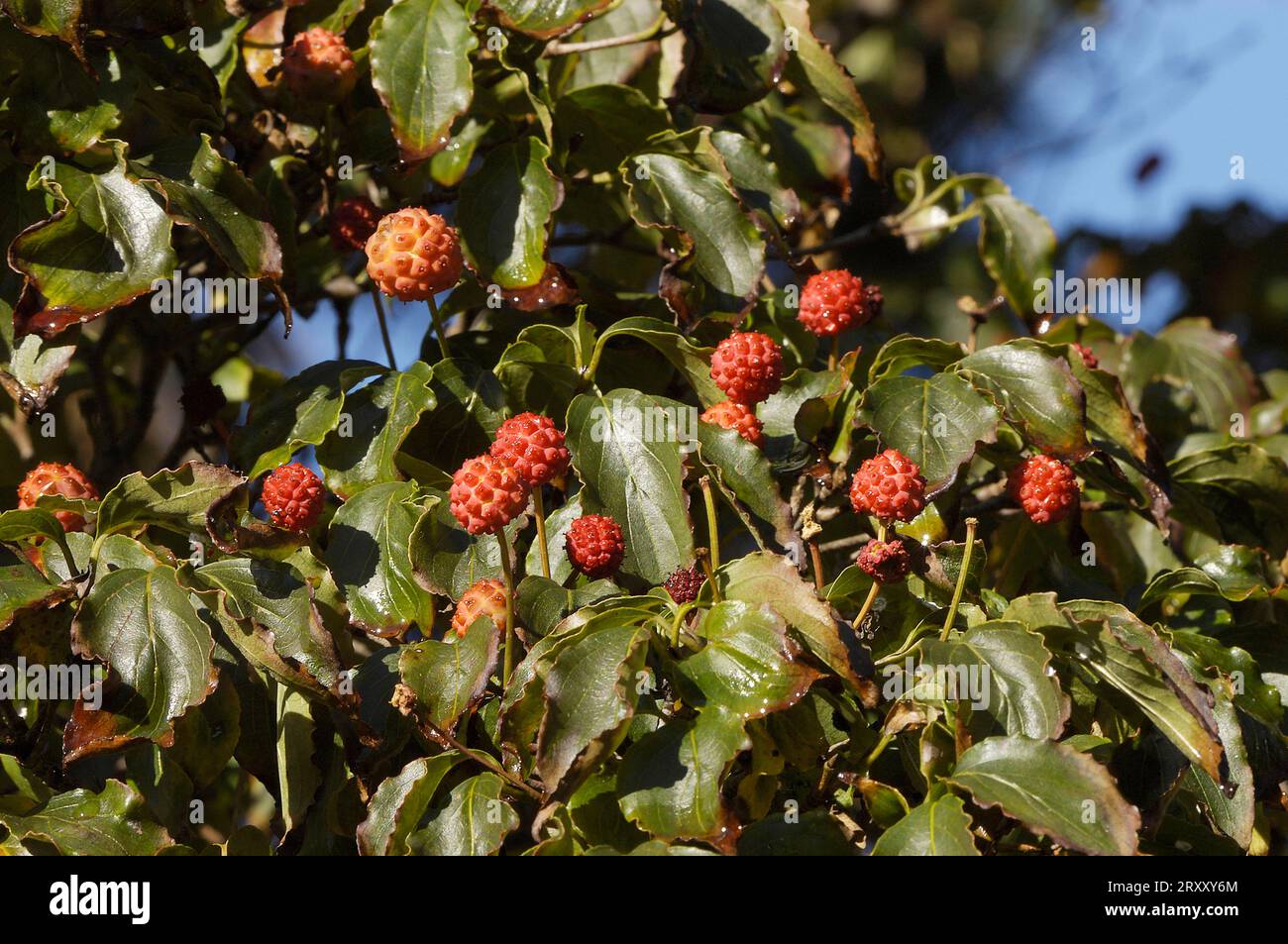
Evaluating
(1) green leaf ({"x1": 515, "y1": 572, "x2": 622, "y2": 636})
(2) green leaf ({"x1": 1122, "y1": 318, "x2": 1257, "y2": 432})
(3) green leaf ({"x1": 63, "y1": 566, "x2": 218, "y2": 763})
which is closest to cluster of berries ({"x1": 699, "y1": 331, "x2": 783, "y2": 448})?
(1) green leaf ({"x1": 515, "y1": 572, "x2": 622, "y2": 636})

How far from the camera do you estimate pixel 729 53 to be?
5.04 ft

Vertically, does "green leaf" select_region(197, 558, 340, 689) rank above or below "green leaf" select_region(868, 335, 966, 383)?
below

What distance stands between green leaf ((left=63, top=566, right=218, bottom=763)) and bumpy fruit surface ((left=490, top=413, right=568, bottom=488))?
1.02ft

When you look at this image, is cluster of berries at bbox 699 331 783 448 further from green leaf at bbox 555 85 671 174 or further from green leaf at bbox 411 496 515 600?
green leaf at bbox 555 85 671 174

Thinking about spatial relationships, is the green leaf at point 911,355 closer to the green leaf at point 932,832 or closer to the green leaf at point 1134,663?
the green leaf at point 1134,663

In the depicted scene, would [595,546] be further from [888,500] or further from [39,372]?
[39,372]

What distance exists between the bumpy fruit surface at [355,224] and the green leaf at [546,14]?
0.27 meters

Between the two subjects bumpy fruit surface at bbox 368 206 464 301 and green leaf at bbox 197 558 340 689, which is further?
bumpy fruit surface at bbox 368 206 464 301

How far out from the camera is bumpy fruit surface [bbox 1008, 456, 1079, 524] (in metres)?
1.34

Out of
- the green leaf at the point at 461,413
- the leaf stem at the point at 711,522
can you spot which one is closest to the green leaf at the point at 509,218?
the green leaf at the point at 461,413

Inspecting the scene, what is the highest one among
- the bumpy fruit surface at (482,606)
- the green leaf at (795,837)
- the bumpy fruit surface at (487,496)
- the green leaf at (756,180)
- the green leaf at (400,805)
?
the green leaf at (756,180)

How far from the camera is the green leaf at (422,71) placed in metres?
1.39

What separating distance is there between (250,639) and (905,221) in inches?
47.7
